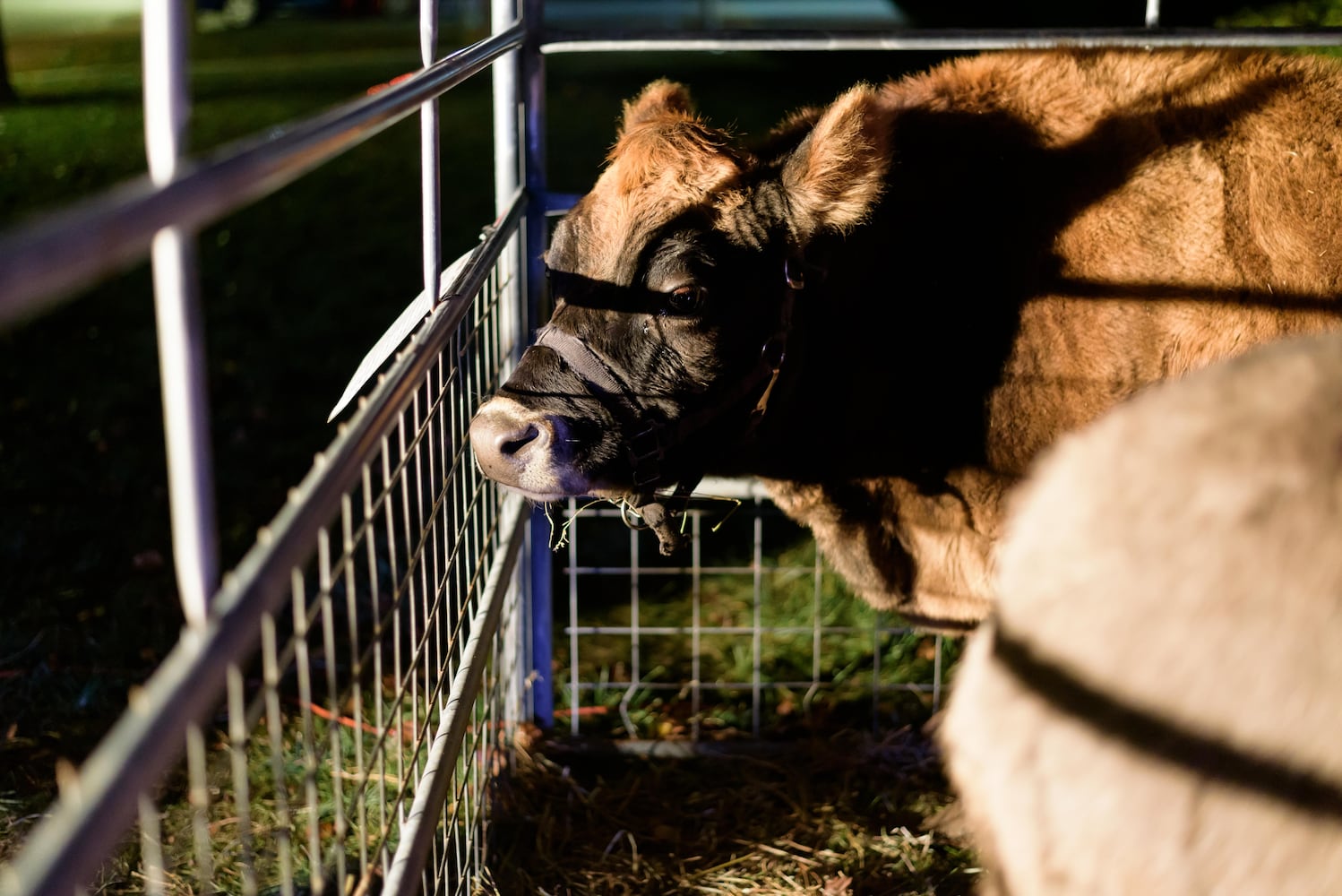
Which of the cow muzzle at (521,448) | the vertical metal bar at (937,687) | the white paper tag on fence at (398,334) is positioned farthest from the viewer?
the vertical metal bar at (937,687)

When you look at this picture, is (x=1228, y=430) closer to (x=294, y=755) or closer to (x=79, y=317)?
(x=294, y=755)

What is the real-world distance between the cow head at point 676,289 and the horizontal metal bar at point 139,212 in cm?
129

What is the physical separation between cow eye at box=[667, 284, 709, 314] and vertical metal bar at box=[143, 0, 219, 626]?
1867mm

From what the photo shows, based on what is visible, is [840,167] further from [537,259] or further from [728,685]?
[728,685]

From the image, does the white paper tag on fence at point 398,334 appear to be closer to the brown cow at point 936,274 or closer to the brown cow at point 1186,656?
the brown cow at point 936,274

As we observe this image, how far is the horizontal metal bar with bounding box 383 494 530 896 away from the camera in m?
1.95

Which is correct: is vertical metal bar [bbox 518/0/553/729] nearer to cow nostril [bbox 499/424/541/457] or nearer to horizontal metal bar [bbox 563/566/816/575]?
horizontal metal bar [bbox 563/566/816/575]

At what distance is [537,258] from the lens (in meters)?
3.66

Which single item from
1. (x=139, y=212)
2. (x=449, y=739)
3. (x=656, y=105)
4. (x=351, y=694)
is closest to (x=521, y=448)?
(x=449, y=739)

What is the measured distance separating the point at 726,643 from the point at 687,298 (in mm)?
2014

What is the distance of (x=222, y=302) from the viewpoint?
737cm

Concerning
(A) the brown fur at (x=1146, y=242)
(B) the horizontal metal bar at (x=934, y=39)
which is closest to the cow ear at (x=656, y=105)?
(B) the horizontal metal bar at (x=934, y=39)

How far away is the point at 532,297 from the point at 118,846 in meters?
1.93

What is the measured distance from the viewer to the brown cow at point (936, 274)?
2.95 meters
